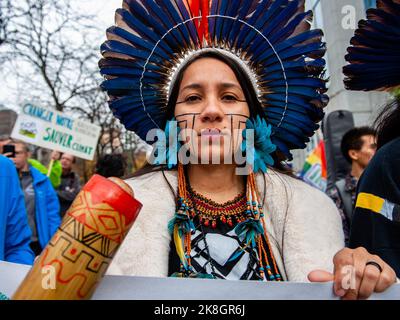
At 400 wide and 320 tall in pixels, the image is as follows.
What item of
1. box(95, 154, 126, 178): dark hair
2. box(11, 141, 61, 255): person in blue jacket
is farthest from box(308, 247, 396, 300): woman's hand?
box(95, 154, 126, 178): dark hair

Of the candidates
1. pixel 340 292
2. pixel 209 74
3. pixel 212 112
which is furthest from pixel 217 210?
pixel 340 292

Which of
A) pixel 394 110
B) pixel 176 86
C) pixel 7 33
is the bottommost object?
pixel 394 110

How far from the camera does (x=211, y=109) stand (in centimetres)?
150

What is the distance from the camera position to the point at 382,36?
1572mm

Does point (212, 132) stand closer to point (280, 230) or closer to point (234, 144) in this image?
point (234, 144)

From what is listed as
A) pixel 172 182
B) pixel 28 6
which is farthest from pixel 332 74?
pixel 28 6

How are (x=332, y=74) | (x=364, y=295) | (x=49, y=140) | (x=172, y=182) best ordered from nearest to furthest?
(x=364, y=295), (x=172, y=182), (x=332, y=74), (x=49, y=140)

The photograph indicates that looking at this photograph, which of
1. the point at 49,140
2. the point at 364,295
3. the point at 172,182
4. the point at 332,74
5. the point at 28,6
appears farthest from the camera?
the point at 28,6

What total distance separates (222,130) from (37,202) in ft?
9.57

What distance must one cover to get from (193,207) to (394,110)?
2.96 feet

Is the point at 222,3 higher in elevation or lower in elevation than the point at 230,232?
higher

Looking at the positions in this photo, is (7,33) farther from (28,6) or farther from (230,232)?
(230,232)

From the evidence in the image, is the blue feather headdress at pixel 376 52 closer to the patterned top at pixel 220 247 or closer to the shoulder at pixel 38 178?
the patterned top at pixel 220 247

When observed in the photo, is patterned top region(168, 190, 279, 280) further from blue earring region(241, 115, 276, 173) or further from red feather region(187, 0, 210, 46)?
red feather region(187, 0, 210, 46)
